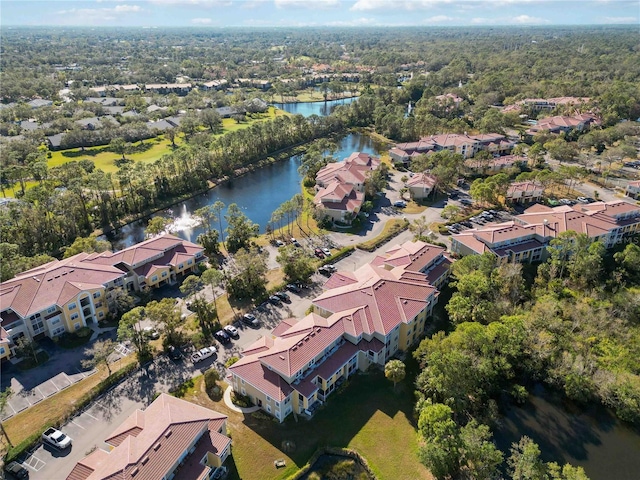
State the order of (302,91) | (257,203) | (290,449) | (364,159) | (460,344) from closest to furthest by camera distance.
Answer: (290,449) → (460,344) → (257,203) → (364,159) → (302,91)

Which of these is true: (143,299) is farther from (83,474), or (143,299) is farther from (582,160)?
(582,160)

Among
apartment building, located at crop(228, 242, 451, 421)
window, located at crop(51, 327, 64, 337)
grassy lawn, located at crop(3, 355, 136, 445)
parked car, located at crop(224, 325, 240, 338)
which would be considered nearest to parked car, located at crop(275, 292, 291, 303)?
apartment building, located at crop(228, 242, 451, 421)

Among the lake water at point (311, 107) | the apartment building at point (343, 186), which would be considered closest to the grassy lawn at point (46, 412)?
the apartment building at point (343, 186)

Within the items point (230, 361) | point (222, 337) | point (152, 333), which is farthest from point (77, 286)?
point (230, 361)

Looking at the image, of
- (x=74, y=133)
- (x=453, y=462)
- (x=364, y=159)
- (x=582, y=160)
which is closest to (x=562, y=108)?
(x=582, y=160)

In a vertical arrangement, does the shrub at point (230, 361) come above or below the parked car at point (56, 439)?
below

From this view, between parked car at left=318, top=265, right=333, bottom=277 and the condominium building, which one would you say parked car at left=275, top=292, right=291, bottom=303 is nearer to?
parked car at left=318, top=265, right=333, bottom=277

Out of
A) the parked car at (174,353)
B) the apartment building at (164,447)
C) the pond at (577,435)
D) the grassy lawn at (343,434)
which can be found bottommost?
the pond at (577,435)

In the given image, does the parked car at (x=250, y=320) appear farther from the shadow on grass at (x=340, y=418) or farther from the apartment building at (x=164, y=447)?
the apartment building at (x=164, y=447)
